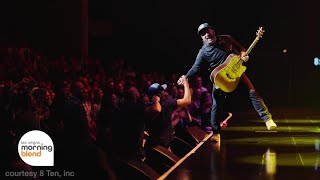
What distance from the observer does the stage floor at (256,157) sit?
6.81m

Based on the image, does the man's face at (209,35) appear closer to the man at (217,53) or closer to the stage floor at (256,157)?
the man at (217,53)

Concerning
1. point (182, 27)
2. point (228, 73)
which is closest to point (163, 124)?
point (228, 73)

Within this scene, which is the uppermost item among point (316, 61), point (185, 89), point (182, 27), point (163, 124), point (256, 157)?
point (182, 27)

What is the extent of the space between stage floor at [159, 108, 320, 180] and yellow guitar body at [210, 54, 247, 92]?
0.89 meters

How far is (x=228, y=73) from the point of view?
8.94 m

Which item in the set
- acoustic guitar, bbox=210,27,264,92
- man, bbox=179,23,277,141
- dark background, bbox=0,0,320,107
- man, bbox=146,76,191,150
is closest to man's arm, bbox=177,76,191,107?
man, bbox=146,76,191,150

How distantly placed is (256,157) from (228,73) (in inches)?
52.8

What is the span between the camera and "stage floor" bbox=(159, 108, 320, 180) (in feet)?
22.4

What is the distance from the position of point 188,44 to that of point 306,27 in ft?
14.2

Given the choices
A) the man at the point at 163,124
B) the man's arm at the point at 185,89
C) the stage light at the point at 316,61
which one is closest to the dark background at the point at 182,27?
the stage light at the point at 316,61

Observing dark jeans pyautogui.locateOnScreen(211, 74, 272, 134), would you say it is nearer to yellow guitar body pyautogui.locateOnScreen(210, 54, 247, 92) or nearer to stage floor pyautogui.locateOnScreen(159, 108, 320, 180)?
yellow guitar body pyautogui.locateOnScreen(210, 54, 247, 92)

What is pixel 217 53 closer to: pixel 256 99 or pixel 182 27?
pixel 256 99

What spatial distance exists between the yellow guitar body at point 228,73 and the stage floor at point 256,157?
0.89 meters

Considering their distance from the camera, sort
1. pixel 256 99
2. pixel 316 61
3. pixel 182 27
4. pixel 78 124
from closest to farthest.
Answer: pixel 78 124, pixel 256 99, pixel 182 27, pixel 316 61
